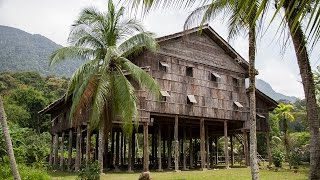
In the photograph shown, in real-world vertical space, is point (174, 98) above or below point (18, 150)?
above

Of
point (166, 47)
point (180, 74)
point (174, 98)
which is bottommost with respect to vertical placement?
point (174, 98)

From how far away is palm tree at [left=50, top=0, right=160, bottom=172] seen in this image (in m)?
16.4

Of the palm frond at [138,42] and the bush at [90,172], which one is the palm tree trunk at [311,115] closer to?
the palm frond at [138,42]

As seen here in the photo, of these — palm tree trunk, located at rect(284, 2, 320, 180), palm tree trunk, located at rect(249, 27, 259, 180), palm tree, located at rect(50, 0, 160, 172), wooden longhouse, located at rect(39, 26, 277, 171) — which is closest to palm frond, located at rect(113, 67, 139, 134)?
palm tree, located at rect(50, 0, 160, 172)

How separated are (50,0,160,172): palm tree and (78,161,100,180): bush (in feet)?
3.50

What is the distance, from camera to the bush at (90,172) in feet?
53.3

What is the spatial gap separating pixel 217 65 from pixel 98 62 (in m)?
11.3

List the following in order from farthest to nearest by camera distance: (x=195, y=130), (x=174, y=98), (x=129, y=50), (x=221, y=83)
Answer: (x=195, y=130), (x=221, y=83), (x=174, y=98), (x=129, y=50)

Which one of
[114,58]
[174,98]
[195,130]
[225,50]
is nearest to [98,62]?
[114,58]

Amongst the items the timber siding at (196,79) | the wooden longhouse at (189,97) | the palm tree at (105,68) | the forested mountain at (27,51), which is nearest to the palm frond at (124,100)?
the palm tree at (105,68)

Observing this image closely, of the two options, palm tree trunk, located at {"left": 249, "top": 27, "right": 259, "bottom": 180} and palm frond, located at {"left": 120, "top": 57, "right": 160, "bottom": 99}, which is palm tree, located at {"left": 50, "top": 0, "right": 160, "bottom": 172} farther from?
palm tree trunk, located at {"left": 249, "top": 27, "right": 259, "bottom": 180}

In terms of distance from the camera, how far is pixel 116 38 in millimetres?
17594

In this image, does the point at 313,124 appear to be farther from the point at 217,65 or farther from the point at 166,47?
the point at 217,65

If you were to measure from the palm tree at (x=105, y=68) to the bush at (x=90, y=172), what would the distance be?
1068mm
